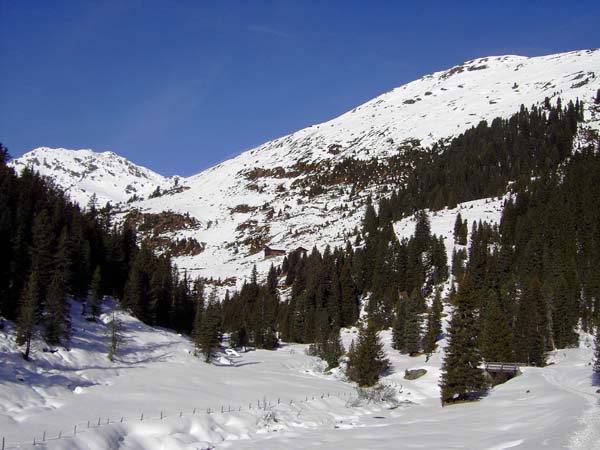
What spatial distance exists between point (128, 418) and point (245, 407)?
38.5 feet

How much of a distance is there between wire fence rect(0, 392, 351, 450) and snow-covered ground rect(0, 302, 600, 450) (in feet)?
0.48

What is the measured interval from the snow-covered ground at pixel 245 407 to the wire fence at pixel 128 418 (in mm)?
145

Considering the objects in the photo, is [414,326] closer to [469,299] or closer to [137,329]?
[469,299]

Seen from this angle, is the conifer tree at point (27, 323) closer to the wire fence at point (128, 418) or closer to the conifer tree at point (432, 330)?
the wire fence at point (128, 418)

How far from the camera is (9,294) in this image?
58.9 metres

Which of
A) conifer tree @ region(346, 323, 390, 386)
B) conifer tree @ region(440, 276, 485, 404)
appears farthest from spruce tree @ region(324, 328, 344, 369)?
conifer tree @ region(440, 276, 485, 404)

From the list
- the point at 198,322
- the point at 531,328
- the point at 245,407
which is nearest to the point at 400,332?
the point at 531,328

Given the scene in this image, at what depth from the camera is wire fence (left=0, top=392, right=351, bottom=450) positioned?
2719 cm

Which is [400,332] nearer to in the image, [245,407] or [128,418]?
[245,407]

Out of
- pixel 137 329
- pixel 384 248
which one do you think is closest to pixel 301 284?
pixel 384 248

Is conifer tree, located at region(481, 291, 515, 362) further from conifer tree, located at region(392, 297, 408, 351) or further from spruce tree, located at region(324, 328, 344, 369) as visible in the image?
spruce tree, located at region(324, 328, 344, 369)

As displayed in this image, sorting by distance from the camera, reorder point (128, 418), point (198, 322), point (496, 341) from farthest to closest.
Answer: point (198, 322) → point (496, 341) → point (128, 418)

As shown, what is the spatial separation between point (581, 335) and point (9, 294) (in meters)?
85.7

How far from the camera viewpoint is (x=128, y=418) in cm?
3641
